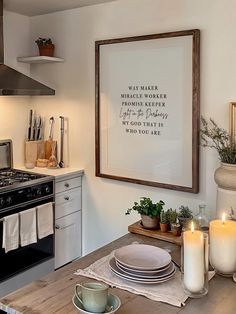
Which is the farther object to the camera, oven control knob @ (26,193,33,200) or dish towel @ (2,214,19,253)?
oven control knob @ (26,193,33,200)

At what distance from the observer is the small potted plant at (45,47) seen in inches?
130

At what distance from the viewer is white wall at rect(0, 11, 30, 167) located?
3352mm

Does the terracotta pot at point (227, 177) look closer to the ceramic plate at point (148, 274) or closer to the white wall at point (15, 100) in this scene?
the ceramic plate at point (148, 274)

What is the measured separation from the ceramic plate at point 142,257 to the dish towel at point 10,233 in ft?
4.35

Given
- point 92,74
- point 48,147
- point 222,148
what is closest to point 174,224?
point 222,148

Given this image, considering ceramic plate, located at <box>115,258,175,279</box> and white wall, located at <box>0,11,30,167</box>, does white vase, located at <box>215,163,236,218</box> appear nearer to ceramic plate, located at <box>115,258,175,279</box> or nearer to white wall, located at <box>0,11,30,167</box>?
ceramic plate, located at <box>115,258,175,279</box>

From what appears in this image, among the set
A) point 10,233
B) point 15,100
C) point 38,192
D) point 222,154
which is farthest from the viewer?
point 15,100

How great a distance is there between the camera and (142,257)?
1.63 meters

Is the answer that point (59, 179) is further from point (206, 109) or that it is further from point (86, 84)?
point (206, 109)

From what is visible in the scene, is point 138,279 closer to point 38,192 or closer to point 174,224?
point 174,224

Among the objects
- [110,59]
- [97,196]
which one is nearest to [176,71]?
[110,59]

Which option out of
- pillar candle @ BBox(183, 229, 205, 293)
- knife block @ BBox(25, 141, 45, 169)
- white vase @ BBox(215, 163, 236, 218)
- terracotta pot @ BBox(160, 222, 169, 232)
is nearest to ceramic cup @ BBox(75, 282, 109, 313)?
pillar candle @ BBox(183, 229, 205, 293)

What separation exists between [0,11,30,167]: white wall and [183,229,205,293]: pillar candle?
7.93 feet

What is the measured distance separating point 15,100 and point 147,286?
2458 millimetres
